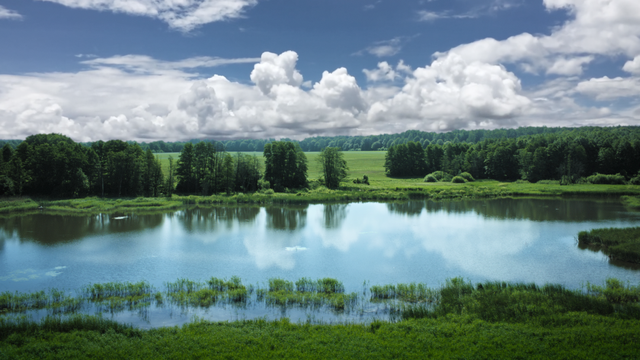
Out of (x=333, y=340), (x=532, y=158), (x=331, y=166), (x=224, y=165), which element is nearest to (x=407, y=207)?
(x=331, y=166)

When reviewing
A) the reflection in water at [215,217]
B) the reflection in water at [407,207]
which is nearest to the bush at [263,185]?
the reflection in water at [215,217]

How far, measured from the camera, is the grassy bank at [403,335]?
38.5ft

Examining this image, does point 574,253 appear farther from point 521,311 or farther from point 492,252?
point 521,311

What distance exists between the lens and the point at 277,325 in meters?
14.2

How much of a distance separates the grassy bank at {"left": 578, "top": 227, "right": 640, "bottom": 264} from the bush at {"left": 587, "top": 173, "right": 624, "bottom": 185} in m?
50.1

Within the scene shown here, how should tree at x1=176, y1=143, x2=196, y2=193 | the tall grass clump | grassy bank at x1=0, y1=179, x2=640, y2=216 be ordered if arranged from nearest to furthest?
the tall grass clump, grassy bank at x1=0, y1=179, x2=640, y2=216, tree at x1=176, y1=143, x2=196, y2=193

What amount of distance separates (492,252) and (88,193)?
55295mm

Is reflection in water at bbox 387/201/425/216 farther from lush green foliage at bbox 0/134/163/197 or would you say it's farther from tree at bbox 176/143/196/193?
lush green foliage at bbox 0/134/163/197

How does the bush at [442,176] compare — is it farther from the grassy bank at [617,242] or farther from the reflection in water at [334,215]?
the grassy bank at [617,242]

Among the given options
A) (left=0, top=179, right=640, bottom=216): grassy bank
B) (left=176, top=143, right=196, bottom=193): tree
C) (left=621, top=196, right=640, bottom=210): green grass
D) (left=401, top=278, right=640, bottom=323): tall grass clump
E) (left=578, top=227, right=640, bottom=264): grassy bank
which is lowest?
(left=401, top=278, right=640, bottom=323): tall grass clump

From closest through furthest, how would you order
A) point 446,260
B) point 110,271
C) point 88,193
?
point 110,271 < point 446,260 < point 88,193

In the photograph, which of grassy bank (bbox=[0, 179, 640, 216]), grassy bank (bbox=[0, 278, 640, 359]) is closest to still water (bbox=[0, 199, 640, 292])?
grassy bank (bbox=[0, 278, 640, 359])

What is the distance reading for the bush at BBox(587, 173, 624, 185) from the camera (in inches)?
2731

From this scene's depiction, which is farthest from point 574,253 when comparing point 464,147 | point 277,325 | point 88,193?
point 464,147
